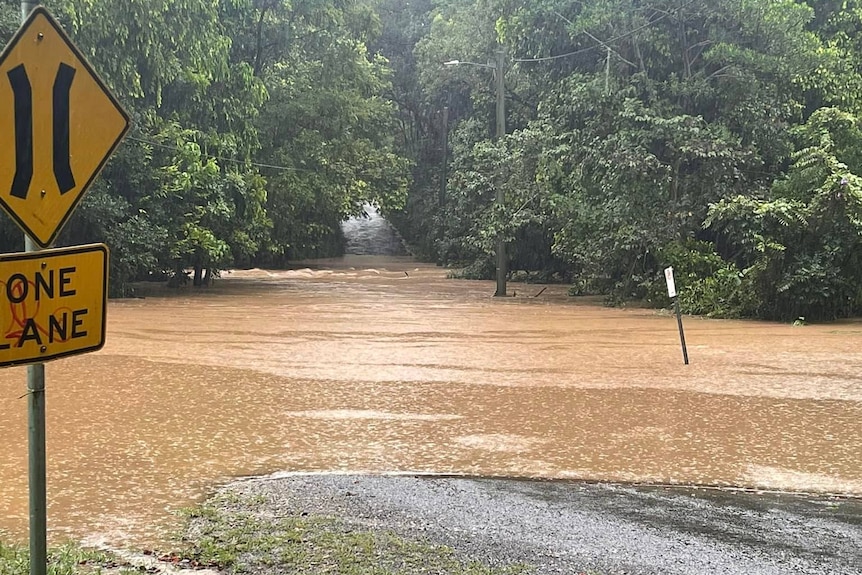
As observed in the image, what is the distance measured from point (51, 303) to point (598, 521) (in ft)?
13.2

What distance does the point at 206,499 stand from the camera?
6395mm

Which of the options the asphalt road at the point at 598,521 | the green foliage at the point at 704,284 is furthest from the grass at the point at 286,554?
the green foliage at the point at 704,284

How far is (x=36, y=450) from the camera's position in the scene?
10.4ft

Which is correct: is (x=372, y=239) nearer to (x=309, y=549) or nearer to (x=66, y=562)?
(x=309, y=549)

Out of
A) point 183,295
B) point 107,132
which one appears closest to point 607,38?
point 183,295

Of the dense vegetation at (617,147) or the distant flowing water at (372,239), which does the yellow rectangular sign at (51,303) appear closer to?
the dense vegetation at (617,147)

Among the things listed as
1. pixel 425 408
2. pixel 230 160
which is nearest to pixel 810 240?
pixel 425 408

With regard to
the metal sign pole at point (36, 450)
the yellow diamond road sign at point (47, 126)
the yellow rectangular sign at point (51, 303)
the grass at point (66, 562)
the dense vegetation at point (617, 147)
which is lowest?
the grass at point (66, 562)

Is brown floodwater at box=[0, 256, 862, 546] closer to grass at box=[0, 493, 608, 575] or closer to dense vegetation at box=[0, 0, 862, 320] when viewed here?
grass at box=[0, 493, 608, 575]

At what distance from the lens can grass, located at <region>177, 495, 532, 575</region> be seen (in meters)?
4.78

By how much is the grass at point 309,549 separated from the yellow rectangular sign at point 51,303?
6.86 ft

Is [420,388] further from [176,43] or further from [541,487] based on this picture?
[176,43]

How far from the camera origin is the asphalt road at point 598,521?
5.10 metres

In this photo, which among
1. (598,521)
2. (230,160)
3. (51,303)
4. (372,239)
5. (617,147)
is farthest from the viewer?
(372,239)
